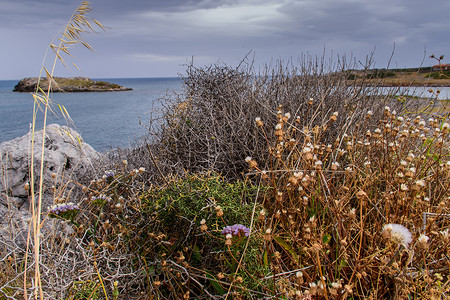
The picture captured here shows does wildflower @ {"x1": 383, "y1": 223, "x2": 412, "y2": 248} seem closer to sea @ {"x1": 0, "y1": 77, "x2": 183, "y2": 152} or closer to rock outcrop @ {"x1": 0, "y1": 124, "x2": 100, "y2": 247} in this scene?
sea @ {"x1": 0, "y1": 77, "x2": 183, "y2": 152}

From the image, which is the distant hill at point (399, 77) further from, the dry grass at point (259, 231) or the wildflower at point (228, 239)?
the wildflower at point (228, 239)

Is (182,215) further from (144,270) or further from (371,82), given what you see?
(371,82)

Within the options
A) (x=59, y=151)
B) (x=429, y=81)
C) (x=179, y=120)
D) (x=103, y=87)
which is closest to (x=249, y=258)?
(x=179, y=120)

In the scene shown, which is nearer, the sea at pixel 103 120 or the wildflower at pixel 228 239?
the wildflower at pixel 228 239

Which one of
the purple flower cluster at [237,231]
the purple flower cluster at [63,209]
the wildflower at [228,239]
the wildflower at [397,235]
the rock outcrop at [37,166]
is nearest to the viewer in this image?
the wildflower at [397,235]

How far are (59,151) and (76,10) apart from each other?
9.18 feet

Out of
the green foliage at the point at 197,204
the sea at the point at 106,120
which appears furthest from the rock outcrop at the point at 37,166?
the green foliage at the point at 197,204

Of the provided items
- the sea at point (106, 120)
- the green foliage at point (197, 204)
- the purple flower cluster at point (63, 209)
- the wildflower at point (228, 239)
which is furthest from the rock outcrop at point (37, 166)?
the wildflower at point (228, 239)

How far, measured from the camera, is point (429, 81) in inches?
219

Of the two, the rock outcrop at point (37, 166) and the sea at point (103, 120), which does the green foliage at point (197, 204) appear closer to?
the sea at point (103, 120)

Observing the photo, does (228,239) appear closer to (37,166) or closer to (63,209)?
(63,209)

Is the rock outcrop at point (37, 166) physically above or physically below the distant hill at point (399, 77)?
below

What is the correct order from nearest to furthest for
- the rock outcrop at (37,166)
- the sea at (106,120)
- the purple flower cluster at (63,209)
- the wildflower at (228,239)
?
the wildflower at (228,239) → the purple flower cluster at (63,209) → the rock outcrop at (37,166) → the sea at (106,120)

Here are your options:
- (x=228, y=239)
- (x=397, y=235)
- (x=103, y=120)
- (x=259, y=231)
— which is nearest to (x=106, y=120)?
(x=103, y=120)
